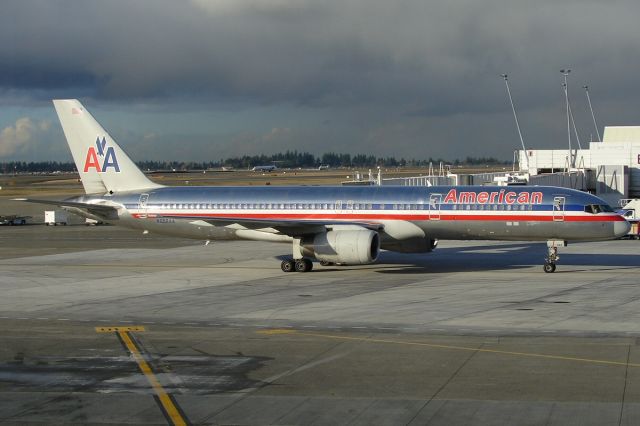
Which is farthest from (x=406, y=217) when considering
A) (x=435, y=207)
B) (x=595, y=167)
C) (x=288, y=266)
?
(x=595, y=167)

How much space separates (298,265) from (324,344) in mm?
19189

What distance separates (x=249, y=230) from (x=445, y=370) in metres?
25.1

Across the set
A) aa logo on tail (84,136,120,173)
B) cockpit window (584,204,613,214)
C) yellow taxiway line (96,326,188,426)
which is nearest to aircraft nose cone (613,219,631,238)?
cockpit window (584,204,613,214)

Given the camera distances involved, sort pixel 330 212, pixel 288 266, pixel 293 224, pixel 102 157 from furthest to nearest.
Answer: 1. pixel 102 157
2. pixel 330 212
3. pixel 288 266
4. pixel 293 224

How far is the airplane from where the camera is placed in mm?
40000

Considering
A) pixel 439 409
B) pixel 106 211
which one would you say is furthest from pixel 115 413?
pixel 106 211

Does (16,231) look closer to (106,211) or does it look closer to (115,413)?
(106,211)

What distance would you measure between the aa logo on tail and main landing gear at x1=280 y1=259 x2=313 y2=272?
39.9 ft

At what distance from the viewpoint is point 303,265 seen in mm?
42562

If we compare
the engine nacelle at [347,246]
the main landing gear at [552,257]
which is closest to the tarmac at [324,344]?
the main landing gear at [552,257]

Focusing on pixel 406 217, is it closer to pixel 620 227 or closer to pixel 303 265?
pixel 303 265

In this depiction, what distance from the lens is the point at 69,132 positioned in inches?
1912

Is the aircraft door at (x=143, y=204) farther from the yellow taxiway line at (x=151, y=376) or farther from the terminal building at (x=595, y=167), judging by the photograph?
the terminal building at (x=595, y=167)

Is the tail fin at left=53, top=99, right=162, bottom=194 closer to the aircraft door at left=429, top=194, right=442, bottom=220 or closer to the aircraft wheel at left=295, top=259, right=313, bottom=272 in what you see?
the aircraft wheel at left=295, top=259, right=313, bottom=272
